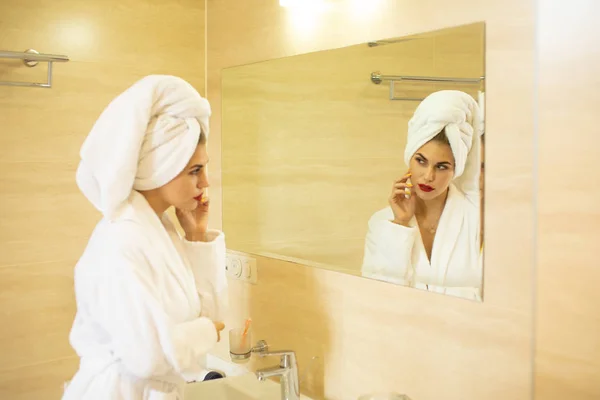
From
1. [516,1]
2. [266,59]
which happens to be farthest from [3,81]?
[516,1]

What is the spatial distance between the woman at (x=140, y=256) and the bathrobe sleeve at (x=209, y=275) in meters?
0.12

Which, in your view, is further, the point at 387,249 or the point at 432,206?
the point at 387,249

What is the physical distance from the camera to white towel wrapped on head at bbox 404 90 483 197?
1.49 meters

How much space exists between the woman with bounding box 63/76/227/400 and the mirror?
0.43 metres

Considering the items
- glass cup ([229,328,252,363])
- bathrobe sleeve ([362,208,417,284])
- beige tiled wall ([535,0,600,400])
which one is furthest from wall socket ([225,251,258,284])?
beige tiled wall ([535,0,600,400])

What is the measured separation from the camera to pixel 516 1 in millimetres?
1377

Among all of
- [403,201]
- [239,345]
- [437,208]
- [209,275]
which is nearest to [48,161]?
[209,275]

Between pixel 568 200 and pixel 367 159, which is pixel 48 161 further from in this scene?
pixel 568 200

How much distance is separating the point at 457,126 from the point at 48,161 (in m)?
1.41

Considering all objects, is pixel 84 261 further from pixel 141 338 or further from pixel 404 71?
pixel 404 71

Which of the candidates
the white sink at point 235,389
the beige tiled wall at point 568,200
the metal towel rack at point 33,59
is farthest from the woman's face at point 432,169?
the metal towel rack at point 33,59

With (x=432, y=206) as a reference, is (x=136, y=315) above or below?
below

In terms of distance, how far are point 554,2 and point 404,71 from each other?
426 millimetres

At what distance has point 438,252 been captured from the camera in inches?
63.0
